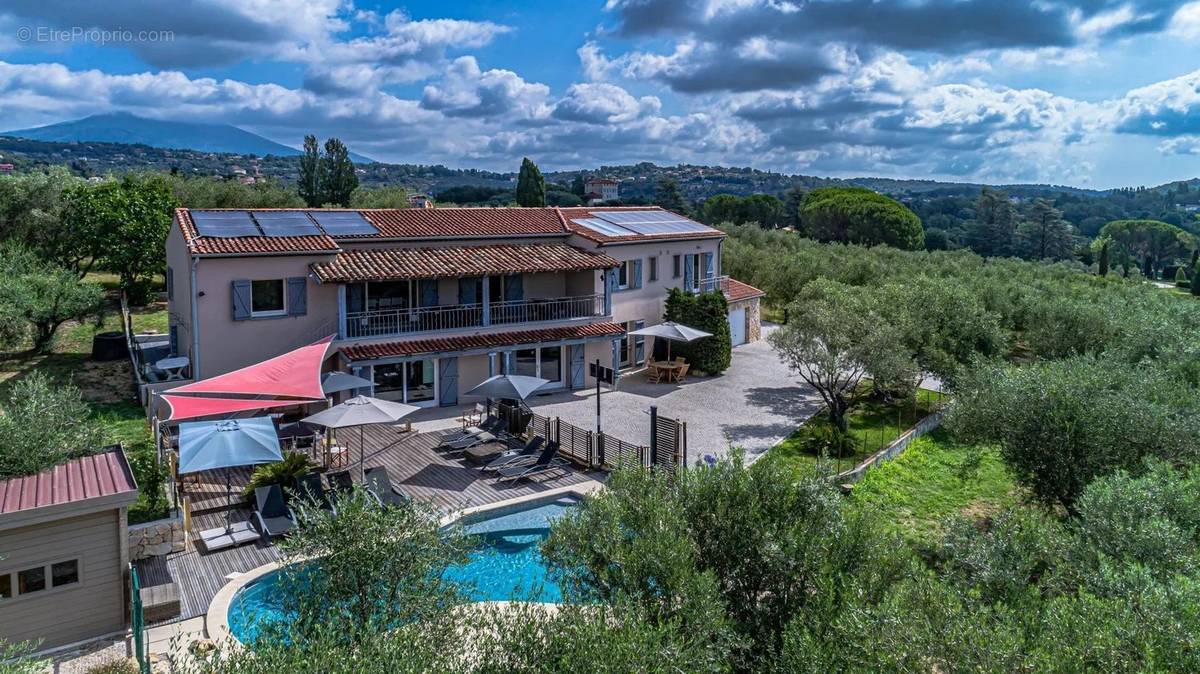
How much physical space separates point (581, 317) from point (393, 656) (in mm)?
22411

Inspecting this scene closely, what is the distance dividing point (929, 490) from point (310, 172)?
52793 mm

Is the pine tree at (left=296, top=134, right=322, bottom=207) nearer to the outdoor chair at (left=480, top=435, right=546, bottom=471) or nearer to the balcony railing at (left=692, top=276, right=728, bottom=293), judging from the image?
the balcony railing at (left=692, top=276, right=728, bottom=293)

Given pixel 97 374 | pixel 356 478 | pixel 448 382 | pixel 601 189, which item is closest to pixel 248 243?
pixel 448 382

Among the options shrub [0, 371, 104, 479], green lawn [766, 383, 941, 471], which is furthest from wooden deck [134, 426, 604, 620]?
green lawn [766, 383, 941, 471]

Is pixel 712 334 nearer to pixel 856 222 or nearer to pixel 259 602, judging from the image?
pixel 259 602

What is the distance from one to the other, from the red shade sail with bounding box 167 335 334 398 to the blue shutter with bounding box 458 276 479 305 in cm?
745

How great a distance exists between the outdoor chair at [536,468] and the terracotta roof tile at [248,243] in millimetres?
10368

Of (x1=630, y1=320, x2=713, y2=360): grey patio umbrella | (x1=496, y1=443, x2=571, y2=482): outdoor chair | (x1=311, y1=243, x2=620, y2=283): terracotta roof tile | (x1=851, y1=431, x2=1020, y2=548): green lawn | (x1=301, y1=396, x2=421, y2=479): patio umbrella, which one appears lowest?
(x1=851, y1=431, x2=1020, y2=548): green lawn

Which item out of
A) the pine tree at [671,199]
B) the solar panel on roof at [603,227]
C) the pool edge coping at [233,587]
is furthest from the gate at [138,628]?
the pine tree at [671,199]

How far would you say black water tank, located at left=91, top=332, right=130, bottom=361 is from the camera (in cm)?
2644

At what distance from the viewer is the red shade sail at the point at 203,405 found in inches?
631

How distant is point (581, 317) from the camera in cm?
2834

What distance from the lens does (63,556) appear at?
36.2ft

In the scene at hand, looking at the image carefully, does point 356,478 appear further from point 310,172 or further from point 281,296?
point 310,172
